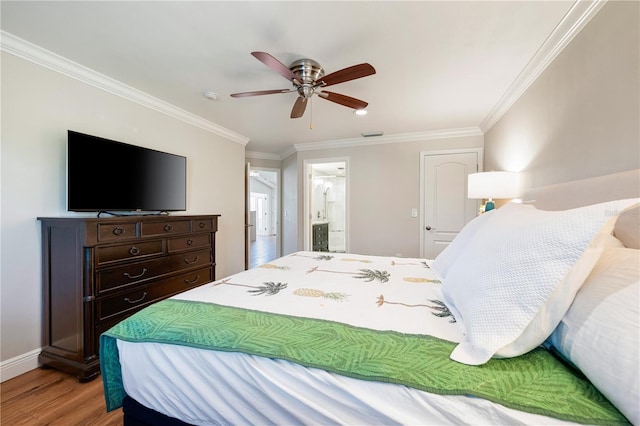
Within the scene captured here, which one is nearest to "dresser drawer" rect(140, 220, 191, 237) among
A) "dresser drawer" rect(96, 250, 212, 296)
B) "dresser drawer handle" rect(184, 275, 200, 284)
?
"dresser drawer" rect(96, 250, 212, 296)

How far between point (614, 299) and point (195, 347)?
123 cm

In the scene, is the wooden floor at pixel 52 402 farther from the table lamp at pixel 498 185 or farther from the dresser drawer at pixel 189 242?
the table lamp at pixel 498 185

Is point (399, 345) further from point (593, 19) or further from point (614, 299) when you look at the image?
point (593, 19)

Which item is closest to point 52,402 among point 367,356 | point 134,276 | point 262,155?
point 134,276

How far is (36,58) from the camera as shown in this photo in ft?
6.37

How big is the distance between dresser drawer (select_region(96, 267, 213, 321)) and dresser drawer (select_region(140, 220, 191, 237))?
0.45 m

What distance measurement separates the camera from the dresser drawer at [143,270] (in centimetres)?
194

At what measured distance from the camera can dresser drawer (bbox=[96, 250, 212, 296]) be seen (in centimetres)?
194

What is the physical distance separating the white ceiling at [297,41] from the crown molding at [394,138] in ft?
3.10

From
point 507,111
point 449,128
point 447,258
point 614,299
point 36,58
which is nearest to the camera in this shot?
point 614,299

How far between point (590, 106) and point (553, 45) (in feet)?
2.18

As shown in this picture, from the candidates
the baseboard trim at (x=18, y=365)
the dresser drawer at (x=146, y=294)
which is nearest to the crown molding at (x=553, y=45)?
the dresser drawer at (x=146, y=294)

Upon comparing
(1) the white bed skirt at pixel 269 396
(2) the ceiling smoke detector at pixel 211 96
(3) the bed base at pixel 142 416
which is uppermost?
(2) the ceiling smoke detector at pixel 211 96

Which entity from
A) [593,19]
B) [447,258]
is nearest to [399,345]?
[447,258]
